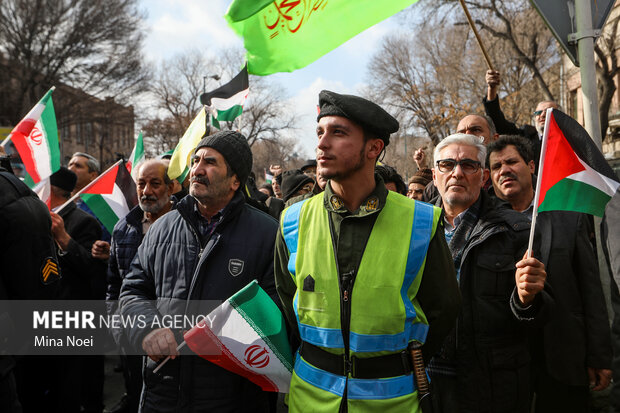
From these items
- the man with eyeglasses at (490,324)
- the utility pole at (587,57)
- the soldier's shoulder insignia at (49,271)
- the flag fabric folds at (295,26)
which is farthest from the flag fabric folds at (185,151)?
the utility pole at (587,57)

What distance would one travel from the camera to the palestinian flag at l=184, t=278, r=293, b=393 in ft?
8.04

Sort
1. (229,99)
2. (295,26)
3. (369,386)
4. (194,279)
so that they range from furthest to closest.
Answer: (229,99)
(295,26)
(194,279)
(369,386)

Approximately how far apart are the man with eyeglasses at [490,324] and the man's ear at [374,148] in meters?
0.78

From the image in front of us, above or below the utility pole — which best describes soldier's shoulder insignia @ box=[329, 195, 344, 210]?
below

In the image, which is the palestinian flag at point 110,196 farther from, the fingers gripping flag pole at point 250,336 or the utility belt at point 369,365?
the utility belt at point 369,365

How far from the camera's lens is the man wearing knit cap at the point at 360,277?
2059 mm

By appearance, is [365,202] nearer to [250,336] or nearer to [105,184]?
[250,336]

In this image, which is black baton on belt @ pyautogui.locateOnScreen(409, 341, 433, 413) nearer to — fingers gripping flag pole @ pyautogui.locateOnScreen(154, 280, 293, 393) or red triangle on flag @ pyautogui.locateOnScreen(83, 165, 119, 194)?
fingers gripping flag pole @ pyautogui.locateOnScreen(154, 280, 293, 393)

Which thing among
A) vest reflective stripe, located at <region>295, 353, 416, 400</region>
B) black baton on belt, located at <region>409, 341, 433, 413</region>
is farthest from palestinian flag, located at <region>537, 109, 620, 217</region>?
vest reflective stripe, located at <region>295, 353, 416, 400</region>

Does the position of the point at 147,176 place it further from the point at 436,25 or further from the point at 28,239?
the point at 436,25

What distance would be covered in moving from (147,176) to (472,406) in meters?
3.07

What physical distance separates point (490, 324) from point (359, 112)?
4.27 ft

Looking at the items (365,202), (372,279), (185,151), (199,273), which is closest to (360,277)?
(372,279)

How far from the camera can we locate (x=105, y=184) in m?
4.82
